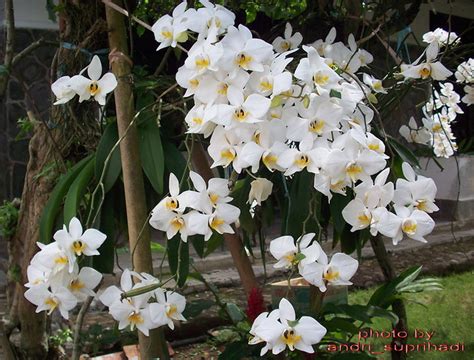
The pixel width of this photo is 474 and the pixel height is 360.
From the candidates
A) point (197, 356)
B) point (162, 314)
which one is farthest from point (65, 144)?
point (197, 356)

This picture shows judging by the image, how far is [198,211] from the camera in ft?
3.79

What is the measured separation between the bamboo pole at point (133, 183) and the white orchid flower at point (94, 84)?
0.11 metres

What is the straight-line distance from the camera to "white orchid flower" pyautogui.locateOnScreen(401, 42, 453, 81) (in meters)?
1.71

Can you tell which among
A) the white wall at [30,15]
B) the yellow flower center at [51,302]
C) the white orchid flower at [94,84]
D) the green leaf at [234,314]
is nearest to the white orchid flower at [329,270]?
the yellow flower center at [51,302]

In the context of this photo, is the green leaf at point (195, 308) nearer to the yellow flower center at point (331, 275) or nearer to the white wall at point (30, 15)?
the yellow flower center at point (331, 275)

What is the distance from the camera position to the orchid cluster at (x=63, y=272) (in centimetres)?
110

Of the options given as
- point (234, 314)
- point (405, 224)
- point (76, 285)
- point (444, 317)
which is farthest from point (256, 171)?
point (444, 317)

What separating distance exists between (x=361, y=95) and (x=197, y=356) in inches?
86.2

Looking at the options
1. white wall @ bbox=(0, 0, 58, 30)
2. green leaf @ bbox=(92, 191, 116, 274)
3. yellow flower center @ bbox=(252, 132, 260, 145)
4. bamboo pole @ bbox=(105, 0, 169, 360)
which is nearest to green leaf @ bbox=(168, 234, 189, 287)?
bamboo pole @ bbox=(105, 0, 169, 360)

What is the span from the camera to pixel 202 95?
1.13m

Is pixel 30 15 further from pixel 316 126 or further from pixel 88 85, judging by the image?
pixel 316 126

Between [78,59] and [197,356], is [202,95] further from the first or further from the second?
[197,356]

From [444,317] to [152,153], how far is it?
2.75 meters

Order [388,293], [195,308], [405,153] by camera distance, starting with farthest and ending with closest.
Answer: [388,293] < [195,308] < [405,153]
